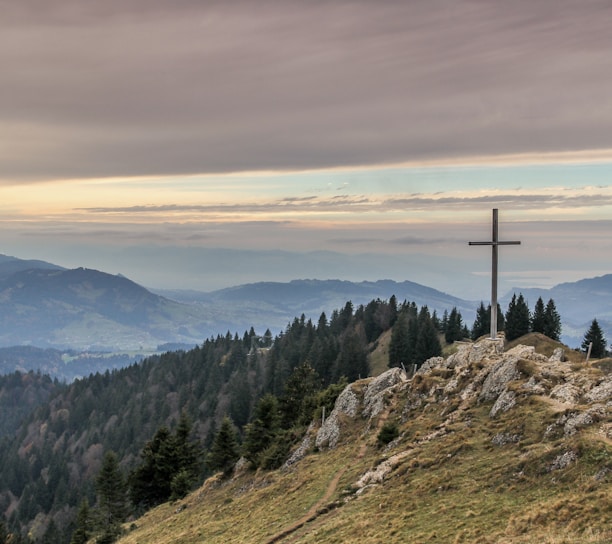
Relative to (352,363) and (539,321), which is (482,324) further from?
(352,363)

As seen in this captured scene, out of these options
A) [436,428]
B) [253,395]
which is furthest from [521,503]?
[253,395]

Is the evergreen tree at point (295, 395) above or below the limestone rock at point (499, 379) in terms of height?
below

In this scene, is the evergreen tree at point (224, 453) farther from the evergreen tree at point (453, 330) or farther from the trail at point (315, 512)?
the evergreen tree at point (453, 330)

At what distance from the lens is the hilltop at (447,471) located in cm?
2864

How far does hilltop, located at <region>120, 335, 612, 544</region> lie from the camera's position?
28641mm

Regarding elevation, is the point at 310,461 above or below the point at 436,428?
below

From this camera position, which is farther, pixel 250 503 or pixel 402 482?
pixel 250 503

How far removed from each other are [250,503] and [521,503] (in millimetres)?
28297

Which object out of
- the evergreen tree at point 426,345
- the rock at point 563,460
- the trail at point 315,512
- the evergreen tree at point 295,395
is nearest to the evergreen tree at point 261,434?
the evergreen tree at point 295,395

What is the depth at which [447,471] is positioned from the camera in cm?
3675

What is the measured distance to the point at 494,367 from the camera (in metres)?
51.5

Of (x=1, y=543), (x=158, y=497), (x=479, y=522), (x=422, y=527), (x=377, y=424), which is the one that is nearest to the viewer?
(x=479, y=522)

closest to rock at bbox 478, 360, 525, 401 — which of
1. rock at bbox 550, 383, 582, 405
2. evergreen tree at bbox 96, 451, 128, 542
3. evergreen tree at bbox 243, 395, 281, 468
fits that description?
rock at bbox 550, 383, 582, 405

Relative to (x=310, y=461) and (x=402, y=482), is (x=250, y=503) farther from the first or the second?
(x=402, y=482)
